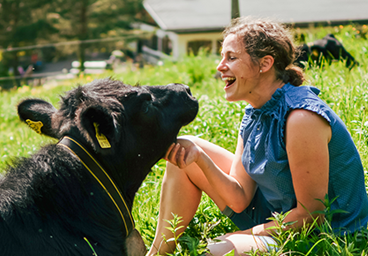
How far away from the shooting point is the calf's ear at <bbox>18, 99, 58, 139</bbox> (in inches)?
90.2

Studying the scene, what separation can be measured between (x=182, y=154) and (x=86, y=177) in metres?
0.66

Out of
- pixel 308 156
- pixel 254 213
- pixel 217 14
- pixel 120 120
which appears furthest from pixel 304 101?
pixel 217 14

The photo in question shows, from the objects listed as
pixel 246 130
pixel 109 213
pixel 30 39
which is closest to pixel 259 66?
pixel 246 130

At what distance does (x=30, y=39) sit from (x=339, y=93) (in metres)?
24.8

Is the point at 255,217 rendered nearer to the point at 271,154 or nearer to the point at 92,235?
the point at 271,154

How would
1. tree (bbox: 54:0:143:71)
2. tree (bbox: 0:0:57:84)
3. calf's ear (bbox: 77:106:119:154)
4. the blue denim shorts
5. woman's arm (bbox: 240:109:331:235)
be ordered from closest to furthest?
calf's ear (bbox: 77:106:119:154) < woman's arm (bbox: 240:109:331:235) < the blue denim shorts < tree (bbox: 0:0:57:84) < tree (bbox: 54:0:143:71)

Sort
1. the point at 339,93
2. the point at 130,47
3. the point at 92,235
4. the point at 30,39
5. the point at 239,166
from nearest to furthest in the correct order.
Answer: the point at 92,235
the point at 239,166
the point at 339,93
the point at 30,39
the point at 130,47

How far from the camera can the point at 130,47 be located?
29125 mm

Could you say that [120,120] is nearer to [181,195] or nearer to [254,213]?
[181,195]

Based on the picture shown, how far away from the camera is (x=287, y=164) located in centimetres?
234

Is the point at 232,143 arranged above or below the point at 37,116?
below

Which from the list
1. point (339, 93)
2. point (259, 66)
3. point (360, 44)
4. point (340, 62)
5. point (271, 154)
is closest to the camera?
point (271, 154)

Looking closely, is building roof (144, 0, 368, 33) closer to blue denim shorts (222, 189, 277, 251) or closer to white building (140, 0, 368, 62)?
white building (140, 0, 368, 62)

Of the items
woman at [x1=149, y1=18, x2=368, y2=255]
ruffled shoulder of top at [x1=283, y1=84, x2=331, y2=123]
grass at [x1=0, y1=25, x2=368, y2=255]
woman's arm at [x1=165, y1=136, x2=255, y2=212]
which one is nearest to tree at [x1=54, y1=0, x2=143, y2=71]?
grass at [x1=0, y1=25, x2=368, y2=255]
